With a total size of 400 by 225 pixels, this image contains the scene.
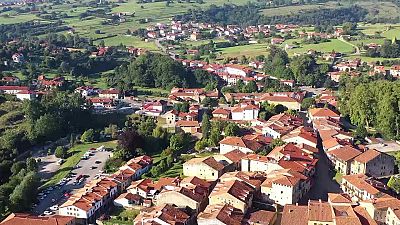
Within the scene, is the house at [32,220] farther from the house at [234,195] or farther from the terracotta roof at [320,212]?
the terracotta roof at [320,212]

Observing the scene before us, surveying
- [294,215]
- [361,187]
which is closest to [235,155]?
[361,187]

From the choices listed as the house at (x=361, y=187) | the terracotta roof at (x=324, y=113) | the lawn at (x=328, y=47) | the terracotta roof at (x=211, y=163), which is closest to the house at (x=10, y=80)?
the terracotta roof at (x=211, y=163)

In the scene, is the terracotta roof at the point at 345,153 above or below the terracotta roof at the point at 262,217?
above

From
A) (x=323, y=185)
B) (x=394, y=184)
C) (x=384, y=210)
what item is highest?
(x=384, y=210)

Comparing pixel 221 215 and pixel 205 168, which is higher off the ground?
pixel 221 215

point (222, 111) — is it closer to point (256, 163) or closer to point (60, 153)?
point (60, 153)

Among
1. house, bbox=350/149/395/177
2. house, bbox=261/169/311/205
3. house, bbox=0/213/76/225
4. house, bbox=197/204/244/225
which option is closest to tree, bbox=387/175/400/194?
house, bbox=350/149/395/177

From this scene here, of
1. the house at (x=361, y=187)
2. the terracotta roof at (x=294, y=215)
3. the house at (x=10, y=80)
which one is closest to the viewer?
the terracotta roof at (x=294, y=215)
